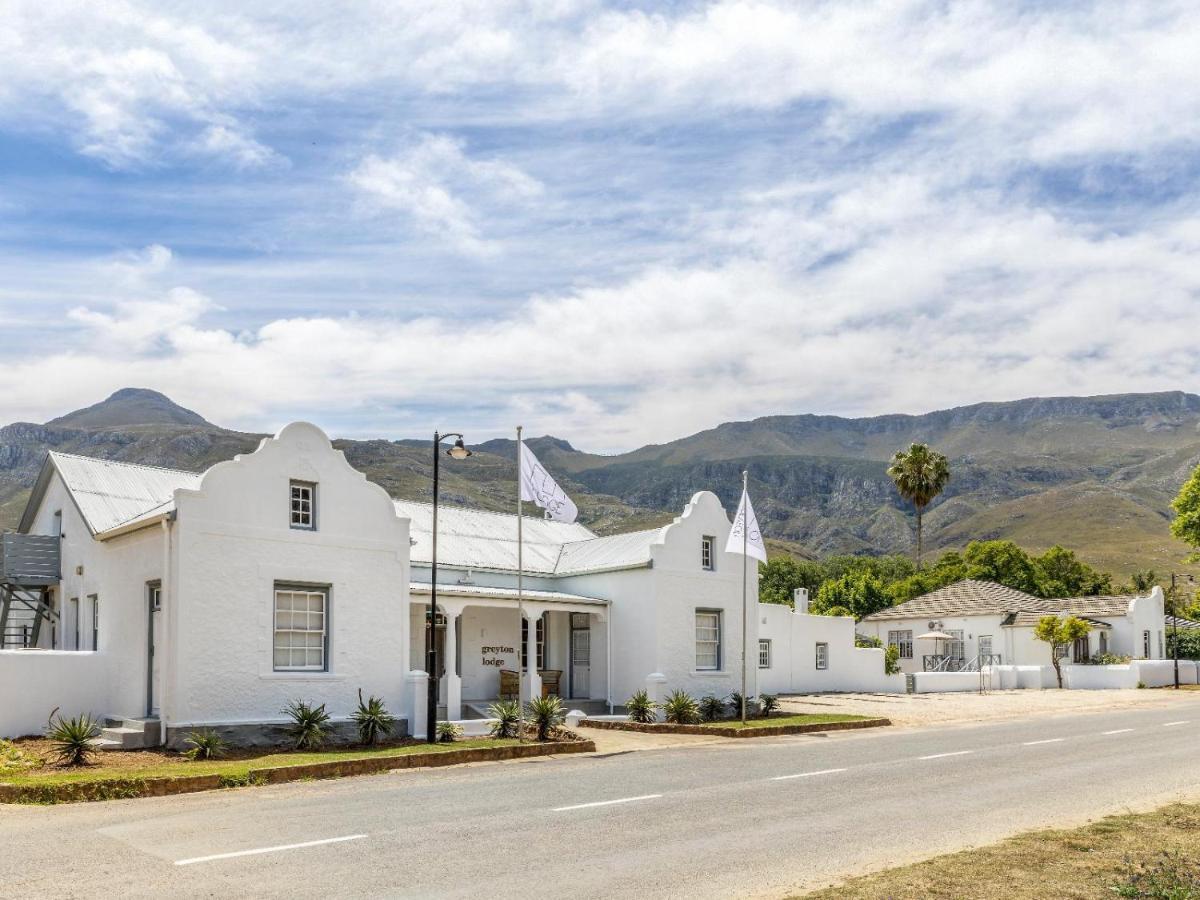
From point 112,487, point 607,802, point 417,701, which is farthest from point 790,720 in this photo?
point 112,487

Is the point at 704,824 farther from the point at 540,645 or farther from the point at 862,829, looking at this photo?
the point at 540,645

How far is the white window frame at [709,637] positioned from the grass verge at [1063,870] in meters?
19.8

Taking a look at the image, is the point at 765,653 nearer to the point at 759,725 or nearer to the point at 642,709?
the point at 642,709

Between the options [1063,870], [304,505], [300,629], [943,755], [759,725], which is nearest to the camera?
[1063,870]

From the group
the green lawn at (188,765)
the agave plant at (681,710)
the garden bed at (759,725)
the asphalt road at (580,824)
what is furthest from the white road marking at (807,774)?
the agave plant at (681,710)

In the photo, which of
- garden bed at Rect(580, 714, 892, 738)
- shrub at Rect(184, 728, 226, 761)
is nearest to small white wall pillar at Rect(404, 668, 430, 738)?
shrub at Rect(184, 728, 226, 761)

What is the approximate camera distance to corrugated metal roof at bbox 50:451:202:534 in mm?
23484

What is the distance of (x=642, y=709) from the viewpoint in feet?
90.0

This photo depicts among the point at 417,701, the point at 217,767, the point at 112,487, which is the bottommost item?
the point at 217,767

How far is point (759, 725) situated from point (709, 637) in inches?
236

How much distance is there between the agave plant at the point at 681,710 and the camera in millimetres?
27062

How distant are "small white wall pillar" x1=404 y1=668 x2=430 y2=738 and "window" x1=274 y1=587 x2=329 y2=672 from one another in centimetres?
191

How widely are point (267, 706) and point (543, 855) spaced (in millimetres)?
12239

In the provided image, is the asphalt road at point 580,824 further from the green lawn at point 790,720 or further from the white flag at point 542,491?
the green lawn at point 790,720
